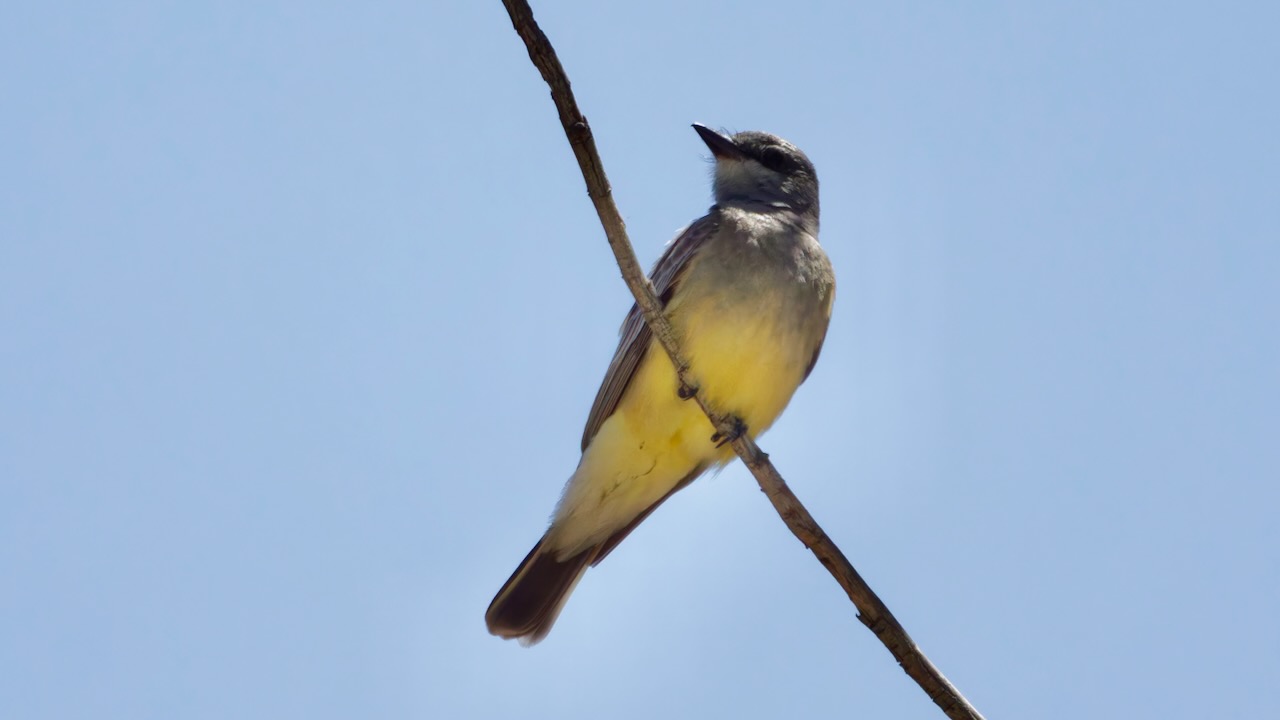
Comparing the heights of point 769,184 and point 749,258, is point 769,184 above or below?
above

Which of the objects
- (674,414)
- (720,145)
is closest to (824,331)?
(674,414)

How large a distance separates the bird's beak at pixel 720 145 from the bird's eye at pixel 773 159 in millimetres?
201

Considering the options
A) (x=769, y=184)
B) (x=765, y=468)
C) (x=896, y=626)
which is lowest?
(x=896, y=626)

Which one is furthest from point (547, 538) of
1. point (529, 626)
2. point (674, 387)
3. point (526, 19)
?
point (526, 19)

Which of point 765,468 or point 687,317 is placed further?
point 687,317

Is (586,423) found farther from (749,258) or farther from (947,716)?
(947,716)

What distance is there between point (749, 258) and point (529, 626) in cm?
280

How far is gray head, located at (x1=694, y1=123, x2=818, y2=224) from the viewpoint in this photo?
9680mm

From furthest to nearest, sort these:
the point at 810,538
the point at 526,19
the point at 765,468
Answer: the point at 765,468
the point at 810,538
the point at 526,19

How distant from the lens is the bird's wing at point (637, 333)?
798cm

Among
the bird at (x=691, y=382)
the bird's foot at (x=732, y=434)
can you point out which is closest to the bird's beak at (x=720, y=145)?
the bird at (x=691, y=382)

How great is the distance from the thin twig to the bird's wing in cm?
142

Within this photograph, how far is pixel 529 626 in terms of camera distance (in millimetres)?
8211

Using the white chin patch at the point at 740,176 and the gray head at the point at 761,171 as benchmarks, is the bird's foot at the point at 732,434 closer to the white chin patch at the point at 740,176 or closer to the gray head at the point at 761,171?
the gray head at the point at 761,171
